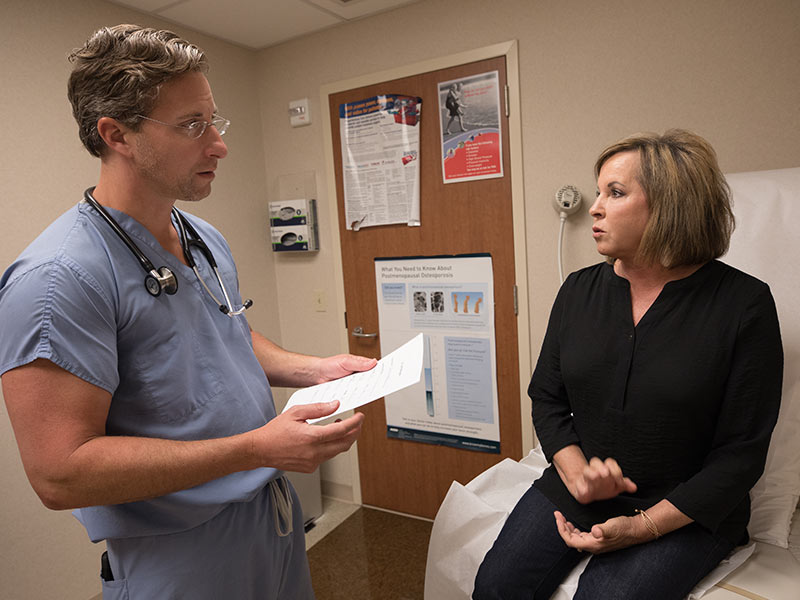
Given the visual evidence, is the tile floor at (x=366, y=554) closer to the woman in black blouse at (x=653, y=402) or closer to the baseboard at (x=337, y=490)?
the baseboard at (x=337, y=490)

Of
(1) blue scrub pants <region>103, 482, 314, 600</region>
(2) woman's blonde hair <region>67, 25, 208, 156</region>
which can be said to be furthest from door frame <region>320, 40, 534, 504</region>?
(2) woman's blonde hair <region>67, 25, 208, 156</region>

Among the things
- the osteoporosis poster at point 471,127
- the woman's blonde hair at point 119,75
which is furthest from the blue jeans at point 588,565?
the osteoporosis poster at point 471,127

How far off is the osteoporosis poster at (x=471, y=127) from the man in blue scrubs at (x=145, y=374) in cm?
147

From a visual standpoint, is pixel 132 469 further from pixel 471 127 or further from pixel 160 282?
pixel 471 127

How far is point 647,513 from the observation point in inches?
Answer: 48.5

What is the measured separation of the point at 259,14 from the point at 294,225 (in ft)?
3.24

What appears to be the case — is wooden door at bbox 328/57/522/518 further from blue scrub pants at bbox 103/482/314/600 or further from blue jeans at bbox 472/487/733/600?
blue scrub pants at bbox 103/482/314/600

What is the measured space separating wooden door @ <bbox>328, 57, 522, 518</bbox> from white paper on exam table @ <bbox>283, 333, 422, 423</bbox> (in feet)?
4.19

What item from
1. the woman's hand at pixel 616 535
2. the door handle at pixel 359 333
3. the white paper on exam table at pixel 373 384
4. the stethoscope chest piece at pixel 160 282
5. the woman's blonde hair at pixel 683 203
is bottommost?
the woman's hand at pixel 616 535

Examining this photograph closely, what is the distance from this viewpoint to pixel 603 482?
116cm

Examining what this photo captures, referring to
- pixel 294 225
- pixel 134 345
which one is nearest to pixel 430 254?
pixel 294 225

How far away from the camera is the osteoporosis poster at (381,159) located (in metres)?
2.48

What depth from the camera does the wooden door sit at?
2.37m

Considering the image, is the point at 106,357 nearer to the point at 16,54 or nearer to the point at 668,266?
the point at 668,266
